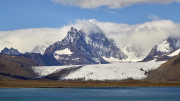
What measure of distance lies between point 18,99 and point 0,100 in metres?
5.54

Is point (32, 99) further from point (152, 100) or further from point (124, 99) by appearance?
point (152, 100)

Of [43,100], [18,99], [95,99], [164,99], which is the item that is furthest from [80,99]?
[164,99]

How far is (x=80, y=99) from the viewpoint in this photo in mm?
102812

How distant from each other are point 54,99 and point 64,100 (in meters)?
4.52

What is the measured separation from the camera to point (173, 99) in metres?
100

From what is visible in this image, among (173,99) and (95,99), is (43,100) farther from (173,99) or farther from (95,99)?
(173,99)

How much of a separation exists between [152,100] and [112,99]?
1199 centimetres

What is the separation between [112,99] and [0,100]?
33.2m

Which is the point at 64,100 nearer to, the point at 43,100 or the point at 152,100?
the point at 43,100

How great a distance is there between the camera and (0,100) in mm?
99750

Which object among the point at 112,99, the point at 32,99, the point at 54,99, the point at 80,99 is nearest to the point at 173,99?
the point at 112,99

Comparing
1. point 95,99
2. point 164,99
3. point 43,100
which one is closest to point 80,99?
point 95,99

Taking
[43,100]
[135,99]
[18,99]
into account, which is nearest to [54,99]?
[43,100]

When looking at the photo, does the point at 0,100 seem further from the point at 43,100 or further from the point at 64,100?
the point at 64,100
